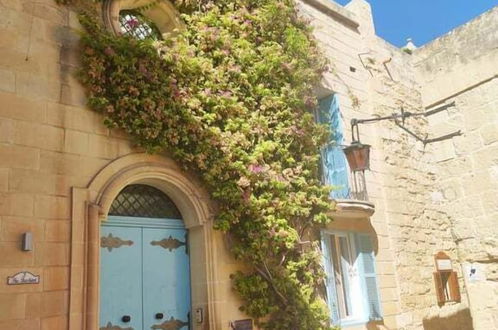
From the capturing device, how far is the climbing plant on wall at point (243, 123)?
15.7ft

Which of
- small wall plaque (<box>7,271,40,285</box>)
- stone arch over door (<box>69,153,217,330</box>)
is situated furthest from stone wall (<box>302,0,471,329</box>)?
small wall plaque (<box>7,271,40,285</box>)

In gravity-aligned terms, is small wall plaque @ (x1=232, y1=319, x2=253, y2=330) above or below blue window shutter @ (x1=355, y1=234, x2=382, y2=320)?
below

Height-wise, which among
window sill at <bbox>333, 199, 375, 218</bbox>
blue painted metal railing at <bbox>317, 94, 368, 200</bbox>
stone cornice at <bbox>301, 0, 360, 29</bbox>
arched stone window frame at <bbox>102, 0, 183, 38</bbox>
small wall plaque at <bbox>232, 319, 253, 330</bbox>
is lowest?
small wall plaque at <bbox>232, 319, 253, 330</bbox>

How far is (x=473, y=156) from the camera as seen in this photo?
8539 millimetres

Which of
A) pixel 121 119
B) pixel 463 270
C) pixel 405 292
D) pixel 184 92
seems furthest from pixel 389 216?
pixel 121 119

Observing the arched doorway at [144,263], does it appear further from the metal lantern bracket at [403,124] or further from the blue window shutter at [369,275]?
the metal lantern bracket at [403,124]

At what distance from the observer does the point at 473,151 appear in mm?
8547

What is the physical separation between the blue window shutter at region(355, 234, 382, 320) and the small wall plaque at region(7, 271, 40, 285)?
4.49 m

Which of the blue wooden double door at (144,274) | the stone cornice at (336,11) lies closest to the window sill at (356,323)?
the blue wooden double door at (144,274)

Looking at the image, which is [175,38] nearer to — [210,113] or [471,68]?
[210,113]

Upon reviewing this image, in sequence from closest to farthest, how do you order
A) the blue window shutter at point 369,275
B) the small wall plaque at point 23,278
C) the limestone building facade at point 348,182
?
the small wall plaque at point 23,278
the limestone building facade at point 348,182
the blue window shutter at point 369,275

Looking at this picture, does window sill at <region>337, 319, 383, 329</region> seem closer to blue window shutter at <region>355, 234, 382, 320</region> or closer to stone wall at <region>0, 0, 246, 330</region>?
blue window shutter at <region>355, 234, 382, 320</region>

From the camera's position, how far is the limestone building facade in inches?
158

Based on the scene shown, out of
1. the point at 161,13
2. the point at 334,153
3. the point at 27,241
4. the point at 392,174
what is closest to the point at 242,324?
the point at 27,241
